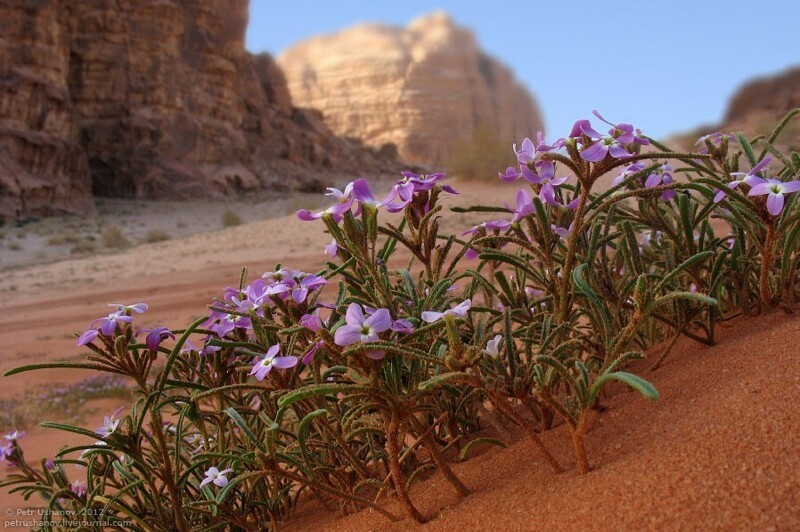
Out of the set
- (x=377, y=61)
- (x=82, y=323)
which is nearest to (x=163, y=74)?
(x=82, y=323)

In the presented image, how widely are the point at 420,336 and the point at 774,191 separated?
75 centimetres

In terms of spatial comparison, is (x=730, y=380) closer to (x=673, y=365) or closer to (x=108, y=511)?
(x=673, y=365)

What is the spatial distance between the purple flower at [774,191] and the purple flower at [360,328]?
31.1 inches

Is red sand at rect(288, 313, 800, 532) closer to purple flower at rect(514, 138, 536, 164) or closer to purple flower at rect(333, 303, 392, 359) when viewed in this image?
purple flower at rect(333, 303, 392, 359)

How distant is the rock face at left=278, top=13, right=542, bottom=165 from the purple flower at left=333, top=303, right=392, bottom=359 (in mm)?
53856

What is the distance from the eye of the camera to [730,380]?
129 centimetres

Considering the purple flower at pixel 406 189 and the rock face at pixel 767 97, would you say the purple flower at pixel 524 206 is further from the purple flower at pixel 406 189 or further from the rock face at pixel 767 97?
the rock face at pixel 767 97

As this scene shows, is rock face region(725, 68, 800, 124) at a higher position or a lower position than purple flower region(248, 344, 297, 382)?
higher

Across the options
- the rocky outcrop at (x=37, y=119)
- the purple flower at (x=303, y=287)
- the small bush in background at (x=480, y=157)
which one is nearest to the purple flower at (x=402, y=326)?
the purple flower at (x=303, y=287)

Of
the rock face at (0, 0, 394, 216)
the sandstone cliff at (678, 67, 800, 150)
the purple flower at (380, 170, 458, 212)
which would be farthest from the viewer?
the rock face at (0, 0, 394, 216)

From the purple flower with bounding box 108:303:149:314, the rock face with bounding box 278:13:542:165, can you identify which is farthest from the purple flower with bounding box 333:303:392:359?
the rock face with bounding box 278:13:542:165

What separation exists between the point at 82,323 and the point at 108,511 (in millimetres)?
6303

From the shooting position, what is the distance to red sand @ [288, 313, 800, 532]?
3.08 feet

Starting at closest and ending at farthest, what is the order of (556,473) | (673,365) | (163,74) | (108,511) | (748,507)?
(748,507), (556,473), (673,365), (108,511), (163,74)
